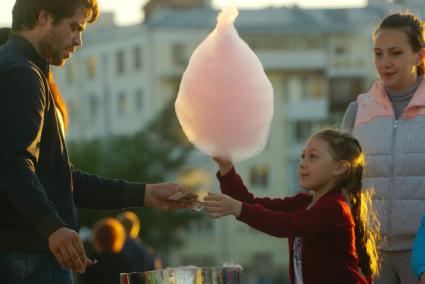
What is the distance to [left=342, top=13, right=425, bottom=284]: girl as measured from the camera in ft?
21.4

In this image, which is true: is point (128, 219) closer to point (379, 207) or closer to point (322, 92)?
point (379, 207)

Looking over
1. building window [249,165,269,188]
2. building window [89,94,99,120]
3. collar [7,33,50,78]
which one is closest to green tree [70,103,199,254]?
building window [249,165,269,188]

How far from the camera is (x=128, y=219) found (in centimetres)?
1370

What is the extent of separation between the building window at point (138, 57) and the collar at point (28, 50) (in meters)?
66.4

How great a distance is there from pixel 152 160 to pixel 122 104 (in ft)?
55.8

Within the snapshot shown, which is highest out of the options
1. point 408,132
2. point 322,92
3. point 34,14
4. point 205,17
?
point 205,17

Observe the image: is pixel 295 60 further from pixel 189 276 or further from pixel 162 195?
pixel 189 276

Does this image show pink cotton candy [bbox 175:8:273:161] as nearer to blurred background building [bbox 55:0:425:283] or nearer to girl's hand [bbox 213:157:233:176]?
girl's hand [bbox 213:157:233:176]

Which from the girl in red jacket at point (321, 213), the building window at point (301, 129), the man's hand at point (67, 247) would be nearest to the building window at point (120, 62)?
the building window at point (301, 129)

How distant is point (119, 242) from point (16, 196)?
639 cm

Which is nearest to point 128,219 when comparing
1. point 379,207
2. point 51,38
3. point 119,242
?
point 119,242

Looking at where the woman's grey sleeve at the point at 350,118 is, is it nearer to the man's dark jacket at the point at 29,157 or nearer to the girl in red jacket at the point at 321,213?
the girl in red jacket at the point at 321,213

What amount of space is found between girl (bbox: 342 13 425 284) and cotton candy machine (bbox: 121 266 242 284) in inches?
45.8

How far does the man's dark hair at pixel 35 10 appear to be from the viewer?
5.55m
